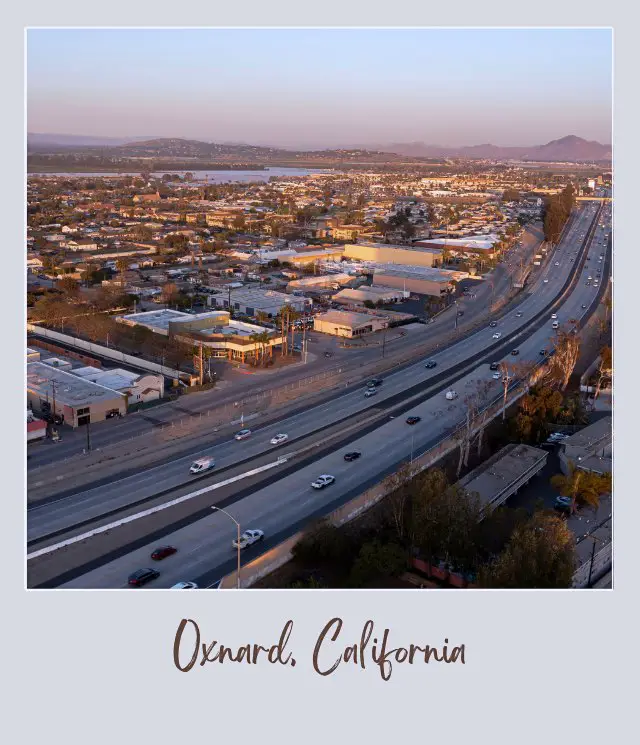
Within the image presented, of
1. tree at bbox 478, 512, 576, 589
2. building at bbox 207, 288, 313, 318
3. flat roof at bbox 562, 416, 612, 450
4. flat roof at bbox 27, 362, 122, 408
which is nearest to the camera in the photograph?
tree at bbox 478, 512, 576, 589

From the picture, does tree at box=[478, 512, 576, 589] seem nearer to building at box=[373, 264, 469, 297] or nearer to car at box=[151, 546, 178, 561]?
car at box=[151, 546, 178, 561]

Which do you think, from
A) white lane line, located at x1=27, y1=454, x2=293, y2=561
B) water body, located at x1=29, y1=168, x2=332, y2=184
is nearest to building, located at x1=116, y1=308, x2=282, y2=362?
white lane line, located at x1=27, y1=454, x2=293, y2=561

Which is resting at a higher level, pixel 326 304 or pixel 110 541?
pixel 326 304

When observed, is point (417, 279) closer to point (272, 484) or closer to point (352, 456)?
point (352, 456)

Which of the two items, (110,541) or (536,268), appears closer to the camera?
(110,541)

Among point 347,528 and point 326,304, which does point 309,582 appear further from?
point 326,304

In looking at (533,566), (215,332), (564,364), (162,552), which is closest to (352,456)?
(162,552)

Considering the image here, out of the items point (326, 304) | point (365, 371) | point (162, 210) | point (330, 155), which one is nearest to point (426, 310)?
point (326, 304)

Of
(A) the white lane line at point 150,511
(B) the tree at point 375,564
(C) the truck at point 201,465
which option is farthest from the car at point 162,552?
(C) the truck at point 201,465
